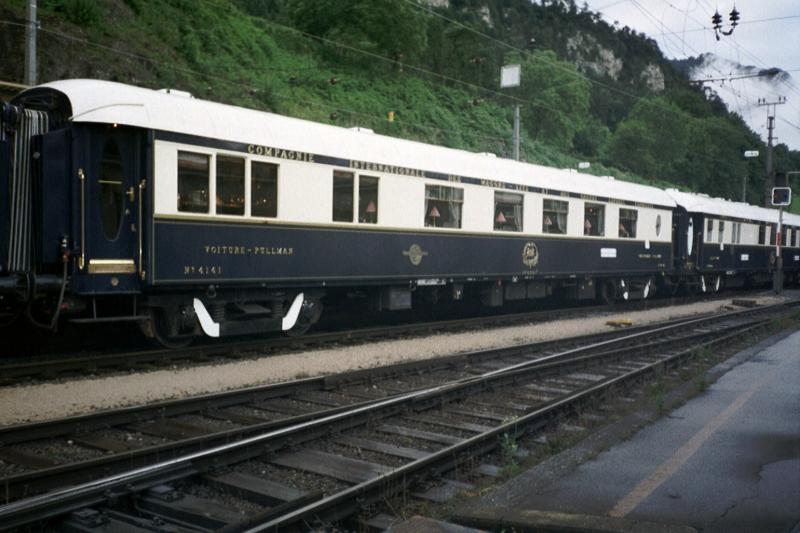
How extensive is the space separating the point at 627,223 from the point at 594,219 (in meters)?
2.22

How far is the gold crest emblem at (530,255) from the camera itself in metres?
17.7

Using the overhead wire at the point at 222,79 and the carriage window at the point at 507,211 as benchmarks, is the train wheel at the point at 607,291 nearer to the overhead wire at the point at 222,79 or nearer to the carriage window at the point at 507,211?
the carriage window at the point at 507,211

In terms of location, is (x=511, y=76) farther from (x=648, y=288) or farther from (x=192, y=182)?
(x=192, y=182)

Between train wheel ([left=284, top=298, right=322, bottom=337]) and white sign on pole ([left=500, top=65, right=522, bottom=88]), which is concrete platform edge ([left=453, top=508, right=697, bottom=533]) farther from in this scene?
white sign on pole ([left=500, top=65, right=522, bottom=88])

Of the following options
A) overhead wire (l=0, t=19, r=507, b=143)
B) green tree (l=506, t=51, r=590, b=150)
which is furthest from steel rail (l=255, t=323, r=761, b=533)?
green tree (l=506, t=51, r=590, b=150)

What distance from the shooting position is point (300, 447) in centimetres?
659

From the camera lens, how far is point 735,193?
88.4 metres

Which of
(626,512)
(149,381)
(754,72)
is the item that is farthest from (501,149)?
(626,512)

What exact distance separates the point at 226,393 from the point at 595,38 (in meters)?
146

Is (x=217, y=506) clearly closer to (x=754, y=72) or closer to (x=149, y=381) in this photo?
(x=149, y=381)

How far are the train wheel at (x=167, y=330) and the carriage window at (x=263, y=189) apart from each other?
2010mm

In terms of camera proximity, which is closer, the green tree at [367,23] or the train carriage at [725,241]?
the train carriage at [725,241]

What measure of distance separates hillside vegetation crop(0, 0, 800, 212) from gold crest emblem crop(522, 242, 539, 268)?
11500mm

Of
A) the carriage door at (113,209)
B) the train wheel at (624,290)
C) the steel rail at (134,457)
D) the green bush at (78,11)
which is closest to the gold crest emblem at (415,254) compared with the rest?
the carriage door at (113,209)
